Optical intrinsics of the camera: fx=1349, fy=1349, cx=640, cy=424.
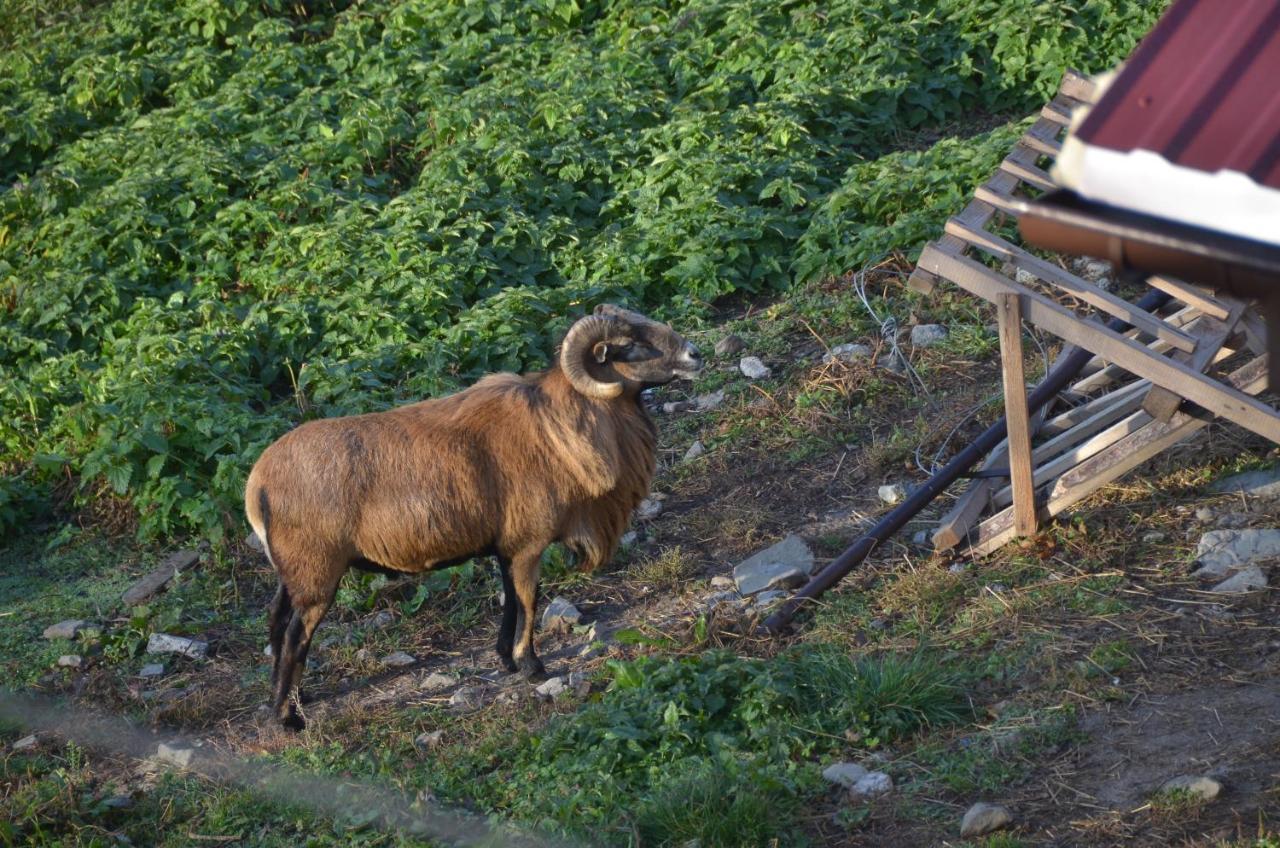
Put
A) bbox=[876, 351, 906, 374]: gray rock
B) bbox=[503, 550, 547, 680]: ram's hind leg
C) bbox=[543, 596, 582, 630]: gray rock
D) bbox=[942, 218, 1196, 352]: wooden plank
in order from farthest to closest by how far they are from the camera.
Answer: bbox=[876, 351, 906, 374]: gray rock < bbox=[543, 596, 582, 630]: gray rock < bbox=[503, 550, 547, 680]: ram's hind leg < bbox=[942, 218, 1196, 352]: wooden plank

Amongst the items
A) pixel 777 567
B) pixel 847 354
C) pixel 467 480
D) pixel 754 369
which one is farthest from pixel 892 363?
pixel 467 480

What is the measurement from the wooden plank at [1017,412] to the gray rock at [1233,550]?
89 centimetres

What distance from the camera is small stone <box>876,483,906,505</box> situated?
8539 mm

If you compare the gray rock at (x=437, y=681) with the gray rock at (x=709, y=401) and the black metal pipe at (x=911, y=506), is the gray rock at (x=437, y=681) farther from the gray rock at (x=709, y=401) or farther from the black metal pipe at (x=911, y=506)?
the gray rock at (x=709, y=401)

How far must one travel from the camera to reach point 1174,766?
222 inches

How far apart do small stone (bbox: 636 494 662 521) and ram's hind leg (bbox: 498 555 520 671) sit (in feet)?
4.86

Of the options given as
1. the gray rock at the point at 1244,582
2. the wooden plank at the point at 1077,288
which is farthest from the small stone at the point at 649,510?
the gray rock at the point at 1244,582

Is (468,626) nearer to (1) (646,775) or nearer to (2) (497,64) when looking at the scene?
(1) (646,775)

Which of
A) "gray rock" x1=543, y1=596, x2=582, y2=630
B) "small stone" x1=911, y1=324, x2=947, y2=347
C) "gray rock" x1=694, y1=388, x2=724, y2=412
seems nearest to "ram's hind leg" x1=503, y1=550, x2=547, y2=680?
"gray rock" x1=543, y1=596, x2=582, y2=630

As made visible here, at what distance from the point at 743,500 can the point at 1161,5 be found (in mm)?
7350

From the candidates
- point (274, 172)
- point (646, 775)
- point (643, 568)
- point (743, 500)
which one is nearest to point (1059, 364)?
point (743, 500)

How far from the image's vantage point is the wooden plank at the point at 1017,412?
7047mm

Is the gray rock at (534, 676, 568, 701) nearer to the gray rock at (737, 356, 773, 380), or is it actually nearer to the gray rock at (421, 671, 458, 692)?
the gray rock at (421, 671, 458, 692)

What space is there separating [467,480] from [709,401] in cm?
303
